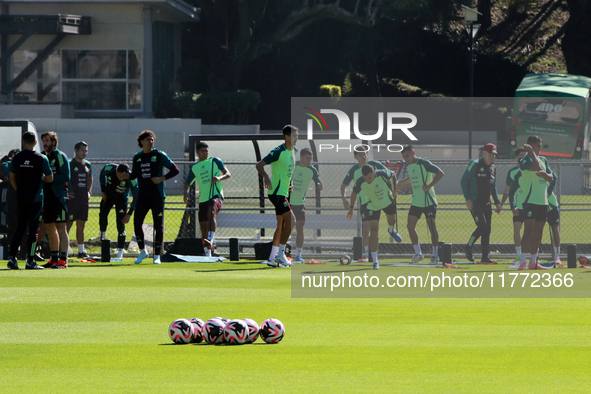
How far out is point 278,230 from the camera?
12.5 metres

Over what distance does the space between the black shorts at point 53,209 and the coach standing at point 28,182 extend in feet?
0.53

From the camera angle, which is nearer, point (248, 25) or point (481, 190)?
point (481, 190)

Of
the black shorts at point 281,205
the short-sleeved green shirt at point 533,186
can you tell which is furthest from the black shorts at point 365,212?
the short-sleeved green shirt at point 533,186

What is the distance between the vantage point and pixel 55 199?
11938 mm

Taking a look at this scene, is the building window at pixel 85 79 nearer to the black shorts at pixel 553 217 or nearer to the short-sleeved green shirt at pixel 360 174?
the short-sleeved green shirt at pixel 360 174

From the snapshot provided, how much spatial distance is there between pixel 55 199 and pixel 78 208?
213 centimetres

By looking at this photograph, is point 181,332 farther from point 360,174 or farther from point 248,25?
point 248,25

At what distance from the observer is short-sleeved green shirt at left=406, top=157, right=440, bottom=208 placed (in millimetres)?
13609

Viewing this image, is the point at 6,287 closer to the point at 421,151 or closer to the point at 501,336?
the point at 501,336

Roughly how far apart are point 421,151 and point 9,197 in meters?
Result: 24.3

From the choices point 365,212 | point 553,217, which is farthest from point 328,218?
point 553,217

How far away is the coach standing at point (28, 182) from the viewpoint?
11469mm

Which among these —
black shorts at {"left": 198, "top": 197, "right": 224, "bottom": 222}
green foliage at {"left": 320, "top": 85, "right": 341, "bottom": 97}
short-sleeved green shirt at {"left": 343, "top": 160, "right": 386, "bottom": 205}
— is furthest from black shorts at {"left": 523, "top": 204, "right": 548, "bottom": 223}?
green foliage at {"left": 320, "top": 85, "right": 341, "bottom": 97}

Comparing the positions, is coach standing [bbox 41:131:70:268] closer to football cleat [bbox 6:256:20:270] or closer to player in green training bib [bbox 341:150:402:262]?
football cleat [bbox 6:256:20:270]
